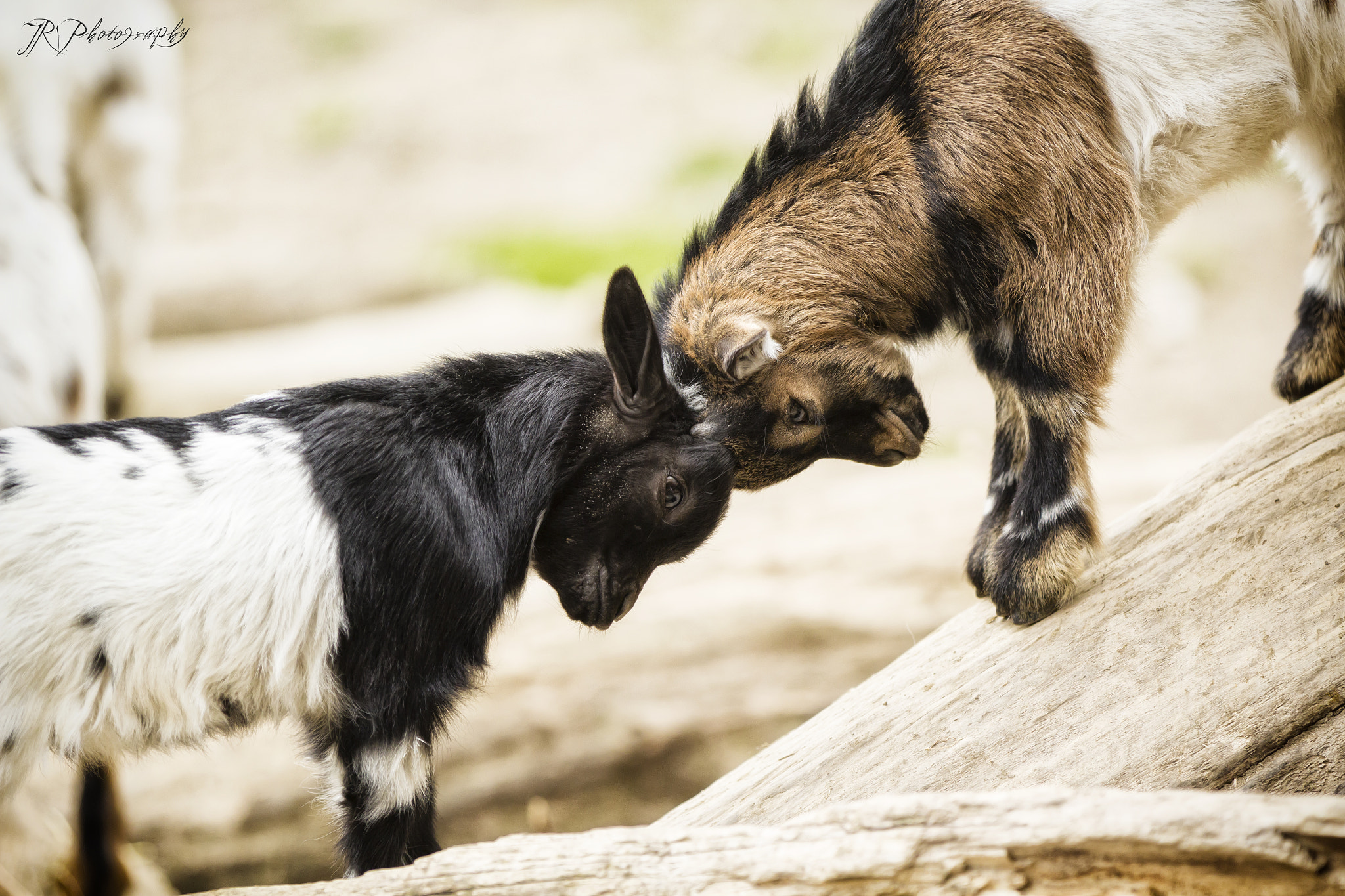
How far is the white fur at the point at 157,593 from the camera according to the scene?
8.05ft

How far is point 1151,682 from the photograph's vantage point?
2.84 meters

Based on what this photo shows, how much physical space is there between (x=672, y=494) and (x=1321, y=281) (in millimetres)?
2469

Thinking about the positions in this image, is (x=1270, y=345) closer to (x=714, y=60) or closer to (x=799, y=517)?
(x=799, y=517)

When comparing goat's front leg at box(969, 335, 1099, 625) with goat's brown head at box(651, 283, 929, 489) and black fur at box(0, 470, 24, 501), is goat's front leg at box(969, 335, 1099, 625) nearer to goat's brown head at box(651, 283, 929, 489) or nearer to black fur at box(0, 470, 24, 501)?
goat's brown head at box(651, 283, 929, 489)

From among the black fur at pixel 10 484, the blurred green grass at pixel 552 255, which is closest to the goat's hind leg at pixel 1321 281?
the black fur at pixel 10 484

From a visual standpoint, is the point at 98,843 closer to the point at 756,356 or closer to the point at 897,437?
the point at 756,356

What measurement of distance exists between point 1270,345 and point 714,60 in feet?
26.0

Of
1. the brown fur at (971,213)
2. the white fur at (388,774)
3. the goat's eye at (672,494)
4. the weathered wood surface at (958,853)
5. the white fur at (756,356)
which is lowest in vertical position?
the weathered wood surface at (958,853)

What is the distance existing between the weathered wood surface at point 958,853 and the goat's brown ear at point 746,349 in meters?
1.29

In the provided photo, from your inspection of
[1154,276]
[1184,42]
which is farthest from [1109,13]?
[1154,276]

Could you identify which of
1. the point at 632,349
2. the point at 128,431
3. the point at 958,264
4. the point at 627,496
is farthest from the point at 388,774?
the point at 958,264

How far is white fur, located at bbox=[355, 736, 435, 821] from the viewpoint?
270cm

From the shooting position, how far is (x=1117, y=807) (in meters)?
2.08

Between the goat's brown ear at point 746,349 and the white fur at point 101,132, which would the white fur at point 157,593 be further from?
the white fur at point 101,132
